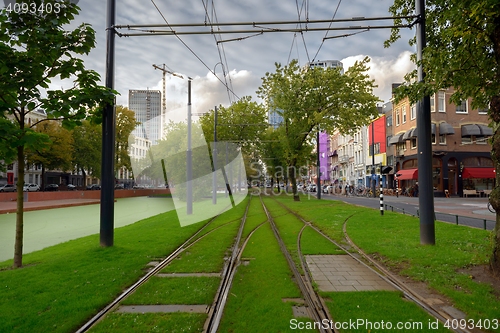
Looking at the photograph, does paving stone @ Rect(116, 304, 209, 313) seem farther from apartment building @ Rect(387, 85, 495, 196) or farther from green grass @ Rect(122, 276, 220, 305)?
apartment building @ Rect(387, 85, 495, 196)

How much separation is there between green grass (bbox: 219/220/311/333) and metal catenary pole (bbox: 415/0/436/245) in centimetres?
400

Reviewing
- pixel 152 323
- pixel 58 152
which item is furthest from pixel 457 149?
pixel 58 152

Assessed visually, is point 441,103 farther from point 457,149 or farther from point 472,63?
point 472,63

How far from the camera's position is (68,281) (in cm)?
648

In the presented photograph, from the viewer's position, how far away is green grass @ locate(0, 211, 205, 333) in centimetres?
475

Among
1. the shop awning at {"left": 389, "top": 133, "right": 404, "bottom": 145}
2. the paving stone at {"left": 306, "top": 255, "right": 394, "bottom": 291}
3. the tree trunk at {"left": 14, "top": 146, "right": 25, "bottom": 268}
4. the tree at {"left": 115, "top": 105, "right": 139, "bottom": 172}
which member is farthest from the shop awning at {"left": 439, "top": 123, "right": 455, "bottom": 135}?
the tree trunk at {"left": 14, "top": 146, "right": 25, "bottom": 268}

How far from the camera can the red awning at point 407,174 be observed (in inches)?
1765

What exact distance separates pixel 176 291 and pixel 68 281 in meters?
2.08

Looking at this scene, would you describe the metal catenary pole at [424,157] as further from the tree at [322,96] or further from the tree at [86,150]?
the tree at [86,150]

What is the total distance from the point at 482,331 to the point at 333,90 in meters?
23.4

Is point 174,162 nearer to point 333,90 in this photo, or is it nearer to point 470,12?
point 333,90

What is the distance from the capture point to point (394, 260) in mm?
8047

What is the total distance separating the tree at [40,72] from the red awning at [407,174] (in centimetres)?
4315

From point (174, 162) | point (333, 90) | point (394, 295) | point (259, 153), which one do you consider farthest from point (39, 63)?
point (259, 153)
